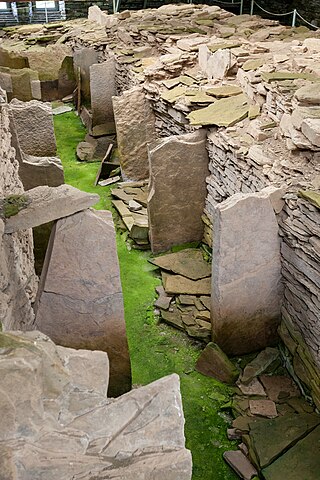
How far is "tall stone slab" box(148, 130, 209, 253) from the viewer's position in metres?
5.92

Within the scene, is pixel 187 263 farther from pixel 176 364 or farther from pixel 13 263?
pixel 13 263

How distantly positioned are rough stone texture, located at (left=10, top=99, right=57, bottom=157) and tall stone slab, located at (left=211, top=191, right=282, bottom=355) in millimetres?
3035

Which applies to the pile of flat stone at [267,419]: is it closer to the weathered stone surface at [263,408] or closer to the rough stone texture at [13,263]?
the weathered stone surface at [263,408]

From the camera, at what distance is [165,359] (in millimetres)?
4785

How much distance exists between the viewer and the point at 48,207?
11.2 feet

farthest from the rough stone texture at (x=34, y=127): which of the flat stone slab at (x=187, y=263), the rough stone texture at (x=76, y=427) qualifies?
the rough stone texture at (x=76, y=427)

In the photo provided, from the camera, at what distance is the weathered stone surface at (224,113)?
575 centimetres

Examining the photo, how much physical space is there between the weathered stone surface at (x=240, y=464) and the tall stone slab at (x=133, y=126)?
4.94 m

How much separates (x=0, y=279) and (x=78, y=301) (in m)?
0.75

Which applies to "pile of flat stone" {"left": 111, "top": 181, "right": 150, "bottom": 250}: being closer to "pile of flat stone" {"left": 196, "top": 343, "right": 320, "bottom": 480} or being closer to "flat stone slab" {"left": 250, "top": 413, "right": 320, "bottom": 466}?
"pile of flat stone" {"left": 196, "top": 343, "right": 320, "bottom": 480}

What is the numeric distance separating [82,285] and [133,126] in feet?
14.9

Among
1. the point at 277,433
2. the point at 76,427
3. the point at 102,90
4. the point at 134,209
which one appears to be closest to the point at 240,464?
the point at 277,433

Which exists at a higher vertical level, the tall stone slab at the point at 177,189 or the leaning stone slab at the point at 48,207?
the leaning stone slab at the point at 48,207

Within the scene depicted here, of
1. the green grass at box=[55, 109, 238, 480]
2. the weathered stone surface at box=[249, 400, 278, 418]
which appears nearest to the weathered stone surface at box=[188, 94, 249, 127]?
the green grass at box=[55, 109, 238, 480]
